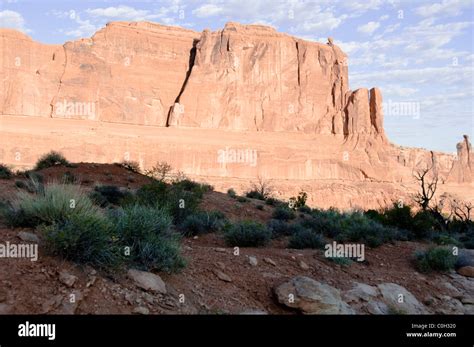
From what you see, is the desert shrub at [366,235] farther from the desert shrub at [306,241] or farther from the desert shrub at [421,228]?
the desert shrub at [421,228]

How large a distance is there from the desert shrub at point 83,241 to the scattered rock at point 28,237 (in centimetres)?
15

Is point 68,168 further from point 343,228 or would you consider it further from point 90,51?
point 90,51

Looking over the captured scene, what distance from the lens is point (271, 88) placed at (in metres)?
71.6

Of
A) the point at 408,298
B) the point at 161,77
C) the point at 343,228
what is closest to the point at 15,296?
the point at 408,298

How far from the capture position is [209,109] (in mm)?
67125

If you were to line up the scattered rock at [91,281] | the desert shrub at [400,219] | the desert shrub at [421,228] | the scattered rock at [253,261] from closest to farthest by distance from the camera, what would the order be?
1. the scattered rock at [91,281]
2. the scattered rock at [253,261]
3. the desert shrub at [421,228]
4. the desert shrub at [400,219]

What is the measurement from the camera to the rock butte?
56.6 m

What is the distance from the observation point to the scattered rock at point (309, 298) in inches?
210

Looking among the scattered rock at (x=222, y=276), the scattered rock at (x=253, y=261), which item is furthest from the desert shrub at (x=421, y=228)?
the scattered rock at (x=222, y=276)

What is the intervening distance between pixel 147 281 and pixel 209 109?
6333cm

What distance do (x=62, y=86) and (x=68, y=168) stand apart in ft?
151

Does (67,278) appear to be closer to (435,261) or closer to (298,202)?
(435,261)

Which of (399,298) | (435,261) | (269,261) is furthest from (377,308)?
(435,261)

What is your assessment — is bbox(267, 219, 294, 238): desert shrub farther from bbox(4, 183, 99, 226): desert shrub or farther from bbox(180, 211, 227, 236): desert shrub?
bbox(4, 183, 99, 226): desert shrub
